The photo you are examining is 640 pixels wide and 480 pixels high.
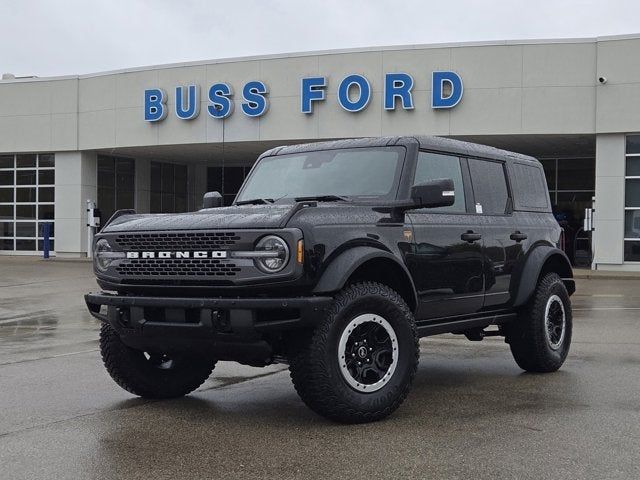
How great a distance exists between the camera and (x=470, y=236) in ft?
22.0

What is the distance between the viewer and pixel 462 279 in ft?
21.8

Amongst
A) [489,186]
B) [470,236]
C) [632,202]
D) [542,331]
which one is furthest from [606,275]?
[470,236]

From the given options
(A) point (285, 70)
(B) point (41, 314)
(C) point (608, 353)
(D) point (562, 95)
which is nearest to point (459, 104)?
(D) point (562, 95)

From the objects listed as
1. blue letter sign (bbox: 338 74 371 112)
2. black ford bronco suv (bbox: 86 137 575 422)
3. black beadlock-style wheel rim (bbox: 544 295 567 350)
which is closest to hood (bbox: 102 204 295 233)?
black ford bronco suv (bbox: 86 137 575 422)

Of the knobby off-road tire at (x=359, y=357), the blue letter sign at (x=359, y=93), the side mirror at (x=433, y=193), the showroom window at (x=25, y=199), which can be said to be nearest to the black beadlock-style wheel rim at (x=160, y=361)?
the knobby off-road tire at (x=359, y=357)

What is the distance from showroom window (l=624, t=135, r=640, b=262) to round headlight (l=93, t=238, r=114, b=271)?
2155cm

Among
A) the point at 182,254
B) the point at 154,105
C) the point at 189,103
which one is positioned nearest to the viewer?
the point at 182,254

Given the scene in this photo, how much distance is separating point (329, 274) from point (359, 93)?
70.5ft

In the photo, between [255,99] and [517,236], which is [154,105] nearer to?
[255,99]

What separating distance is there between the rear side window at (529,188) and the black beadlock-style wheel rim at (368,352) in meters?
2.58

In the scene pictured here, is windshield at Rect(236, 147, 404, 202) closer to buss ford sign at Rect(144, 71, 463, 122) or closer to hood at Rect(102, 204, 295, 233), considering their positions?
hood at Rect(102, 204, 295, 233)

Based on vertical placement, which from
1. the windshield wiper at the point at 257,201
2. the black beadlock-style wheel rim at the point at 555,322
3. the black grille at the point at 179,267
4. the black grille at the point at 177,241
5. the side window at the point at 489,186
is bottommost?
the black beadlock-style wheel rim at the point at 555,322

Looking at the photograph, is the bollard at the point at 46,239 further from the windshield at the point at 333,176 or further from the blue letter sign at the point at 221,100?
the windshield at the point at 333,176

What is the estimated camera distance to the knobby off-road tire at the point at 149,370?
6.27m
